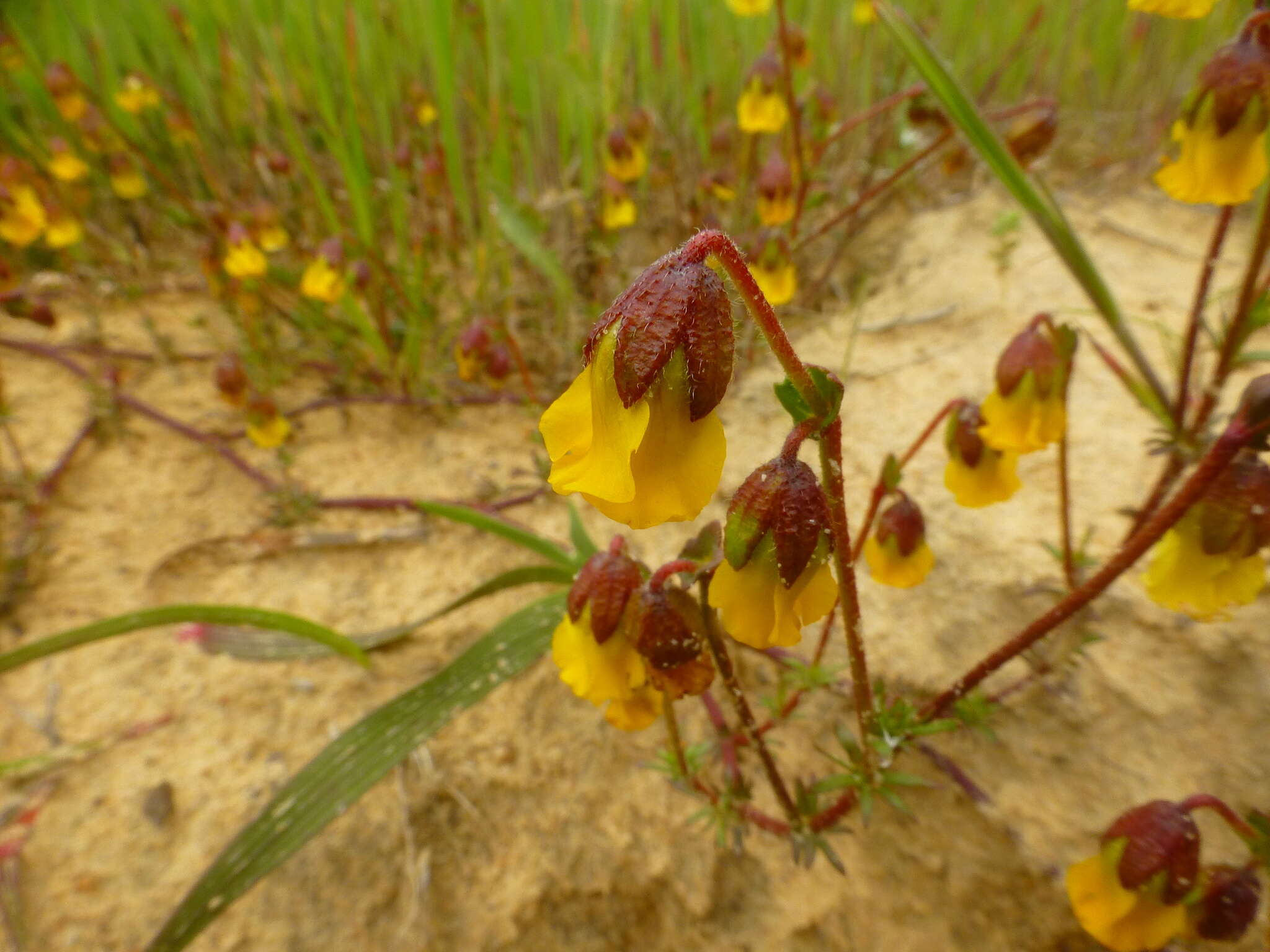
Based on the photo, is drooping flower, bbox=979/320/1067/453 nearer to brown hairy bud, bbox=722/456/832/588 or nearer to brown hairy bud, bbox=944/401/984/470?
brown hairy bud, bbox=944/401/984/470

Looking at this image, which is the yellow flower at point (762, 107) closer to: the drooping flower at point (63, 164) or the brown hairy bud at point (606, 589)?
the brown hairy bud at point (606, 589)

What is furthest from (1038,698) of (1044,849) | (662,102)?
(662,102)

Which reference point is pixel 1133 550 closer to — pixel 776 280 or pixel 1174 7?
pixel 1174 7

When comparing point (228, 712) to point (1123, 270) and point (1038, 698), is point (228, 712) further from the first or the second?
point (1123, 270)

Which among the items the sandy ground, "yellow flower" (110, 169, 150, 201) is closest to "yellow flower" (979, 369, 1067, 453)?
the sandy ground

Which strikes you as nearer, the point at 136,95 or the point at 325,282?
the point at 325,282

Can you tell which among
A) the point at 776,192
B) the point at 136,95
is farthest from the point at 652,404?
the point at 136,95

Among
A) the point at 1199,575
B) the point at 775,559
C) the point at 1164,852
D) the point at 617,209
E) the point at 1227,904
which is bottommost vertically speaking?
the point at 1227,904
